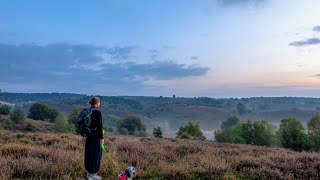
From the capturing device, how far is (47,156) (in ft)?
34.4

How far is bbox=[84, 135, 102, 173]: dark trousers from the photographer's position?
7910 mm

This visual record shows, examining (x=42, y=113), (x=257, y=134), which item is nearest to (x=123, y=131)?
(x=42, y=113)

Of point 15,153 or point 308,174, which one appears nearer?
point 308,174

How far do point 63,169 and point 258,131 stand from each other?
6002 cm

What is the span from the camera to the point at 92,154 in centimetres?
793

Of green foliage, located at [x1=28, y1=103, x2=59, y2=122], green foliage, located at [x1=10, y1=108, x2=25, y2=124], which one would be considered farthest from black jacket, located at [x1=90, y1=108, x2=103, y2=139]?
green foliage, located at [x1=28, y1=103, x2=59, y2=122]

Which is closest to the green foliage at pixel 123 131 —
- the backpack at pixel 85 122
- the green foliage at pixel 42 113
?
the green foliage at pixel 42 113

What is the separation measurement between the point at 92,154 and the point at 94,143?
29 centimetres

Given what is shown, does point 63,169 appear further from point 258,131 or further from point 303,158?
point 258,131

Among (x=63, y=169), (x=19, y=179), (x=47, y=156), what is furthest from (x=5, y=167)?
(x=47, y=156)

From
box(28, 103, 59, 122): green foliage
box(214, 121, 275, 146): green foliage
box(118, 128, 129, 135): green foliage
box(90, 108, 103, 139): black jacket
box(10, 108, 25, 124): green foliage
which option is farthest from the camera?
box(118, 128, 129, 135): green foliage

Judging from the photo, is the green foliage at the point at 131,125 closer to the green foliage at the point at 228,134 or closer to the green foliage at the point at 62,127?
the green foliage at the point at 62,127

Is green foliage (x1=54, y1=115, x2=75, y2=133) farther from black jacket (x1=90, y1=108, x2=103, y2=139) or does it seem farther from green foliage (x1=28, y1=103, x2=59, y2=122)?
black jacket (x1=90, y1=108, x2=103, y2=139)

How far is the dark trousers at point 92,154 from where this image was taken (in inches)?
311
